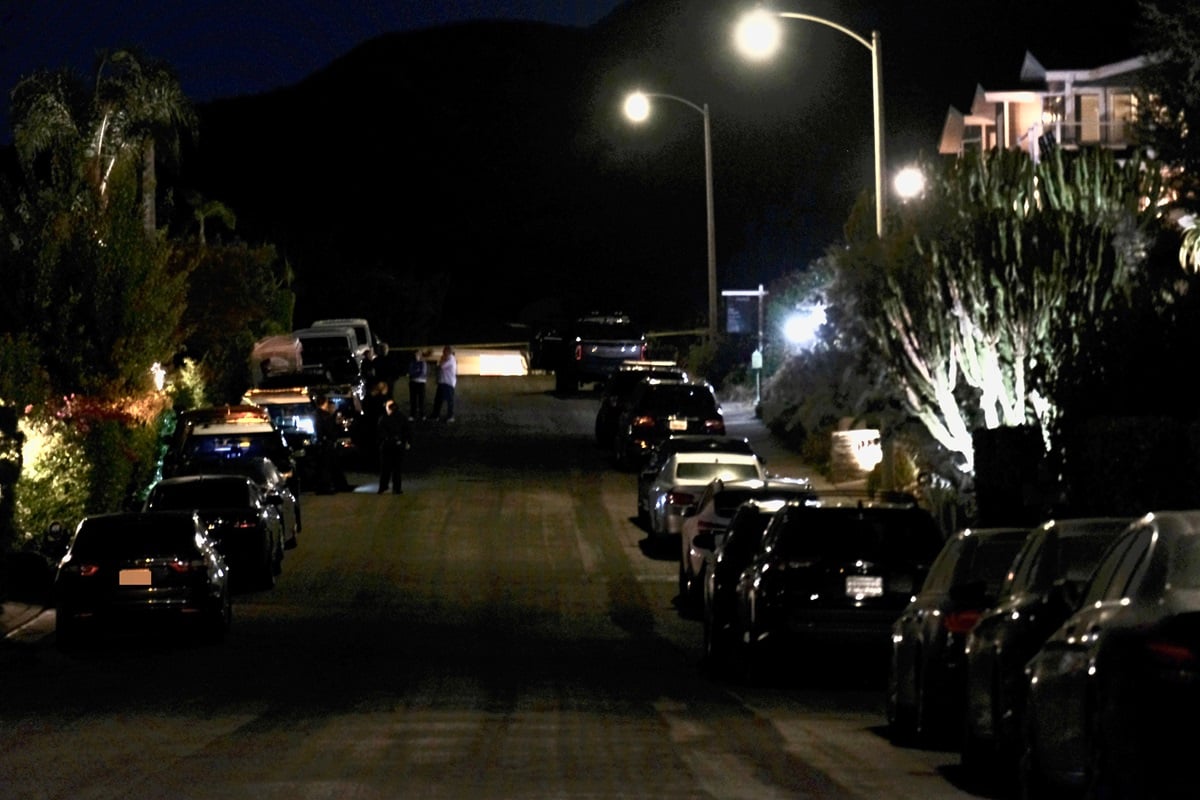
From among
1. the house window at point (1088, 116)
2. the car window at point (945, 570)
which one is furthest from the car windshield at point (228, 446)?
the house window at point (1088, 116)

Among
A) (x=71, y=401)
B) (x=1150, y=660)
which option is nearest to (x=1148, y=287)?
(x=71, y=401)

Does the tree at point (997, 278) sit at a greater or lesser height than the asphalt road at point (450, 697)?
greater

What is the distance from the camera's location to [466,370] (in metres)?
65.4

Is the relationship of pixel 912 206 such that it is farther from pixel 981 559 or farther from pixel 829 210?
pixel 829 210

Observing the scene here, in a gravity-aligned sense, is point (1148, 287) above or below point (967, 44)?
below

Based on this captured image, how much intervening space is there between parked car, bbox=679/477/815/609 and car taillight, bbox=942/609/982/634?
10460 millimetres

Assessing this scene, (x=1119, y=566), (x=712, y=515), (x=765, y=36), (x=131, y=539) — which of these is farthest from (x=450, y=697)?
(x=765, y=36)

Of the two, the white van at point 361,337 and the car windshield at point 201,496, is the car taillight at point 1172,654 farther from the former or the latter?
the white van at point 361,337

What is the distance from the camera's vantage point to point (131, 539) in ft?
71.5

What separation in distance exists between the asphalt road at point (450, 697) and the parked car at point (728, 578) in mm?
444

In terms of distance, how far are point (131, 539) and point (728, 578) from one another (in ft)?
23.0

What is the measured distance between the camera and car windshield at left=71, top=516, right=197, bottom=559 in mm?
21625

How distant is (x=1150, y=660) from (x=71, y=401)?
2696 centimetres

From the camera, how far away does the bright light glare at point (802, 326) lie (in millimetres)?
45000
